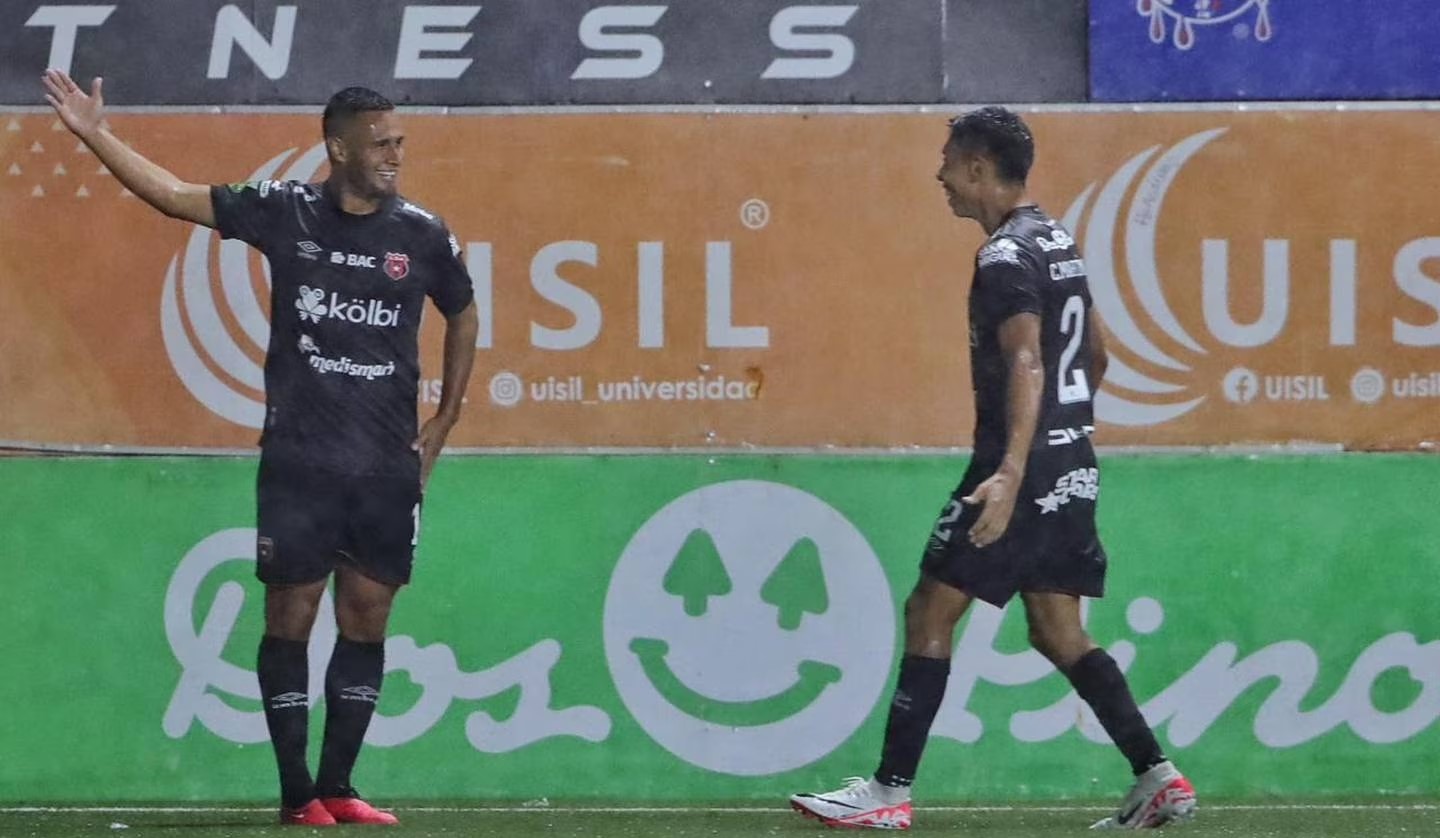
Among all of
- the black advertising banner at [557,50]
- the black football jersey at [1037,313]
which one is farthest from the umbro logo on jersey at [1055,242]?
the black advertising banner at [557,50]

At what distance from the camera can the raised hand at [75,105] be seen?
6344mm

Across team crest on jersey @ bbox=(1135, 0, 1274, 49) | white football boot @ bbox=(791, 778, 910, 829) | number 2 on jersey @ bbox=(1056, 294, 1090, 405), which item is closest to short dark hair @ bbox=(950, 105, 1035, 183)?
number 2 on jersey @ bbox=(1056, 294, 1090, 405)

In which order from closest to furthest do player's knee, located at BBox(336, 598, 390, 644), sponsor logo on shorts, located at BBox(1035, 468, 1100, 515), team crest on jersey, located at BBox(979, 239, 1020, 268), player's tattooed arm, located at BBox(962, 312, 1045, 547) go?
player's tattooed arm, located at BBox(962, 312, 1045, 547) → team crest on jersey, located at BBox(979, 239, 1020, 268) → sponsor logo on shorts, located at BBox(1035, 468, 1100, 515) → player's knee, located at BBox(336, 598, 390, 644)

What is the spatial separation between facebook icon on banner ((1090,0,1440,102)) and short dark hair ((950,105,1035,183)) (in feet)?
5.36

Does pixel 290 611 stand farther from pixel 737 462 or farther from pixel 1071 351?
pixel 1071 351

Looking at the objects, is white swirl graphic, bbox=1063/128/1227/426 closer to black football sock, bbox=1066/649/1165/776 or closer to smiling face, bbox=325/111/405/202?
black football sock, bbox=1066/649/1165/776

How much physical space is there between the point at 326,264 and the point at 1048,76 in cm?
254

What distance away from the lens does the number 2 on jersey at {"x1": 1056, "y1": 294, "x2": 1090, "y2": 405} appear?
6305mm

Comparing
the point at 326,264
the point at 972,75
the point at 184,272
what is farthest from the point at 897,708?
the point at 184,272

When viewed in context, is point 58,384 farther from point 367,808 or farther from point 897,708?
point 897,708

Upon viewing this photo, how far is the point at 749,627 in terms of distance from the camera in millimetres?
7805

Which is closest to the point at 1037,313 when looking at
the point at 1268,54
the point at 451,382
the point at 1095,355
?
the point at 1095,355

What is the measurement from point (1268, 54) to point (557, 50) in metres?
2.25

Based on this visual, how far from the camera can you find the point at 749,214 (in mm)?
7902
